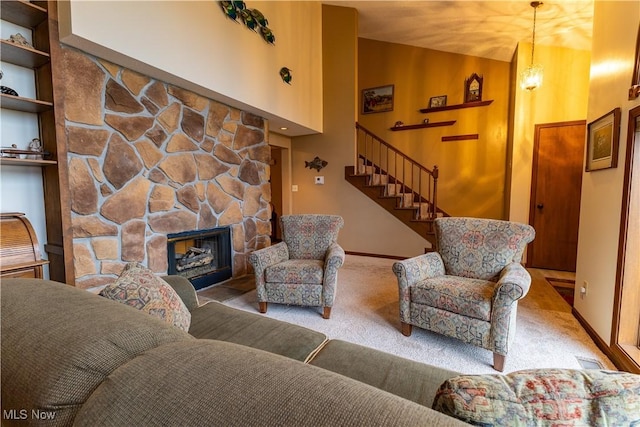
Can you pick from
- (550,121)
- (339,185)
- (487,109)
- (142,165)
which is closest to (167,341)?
(142,165)

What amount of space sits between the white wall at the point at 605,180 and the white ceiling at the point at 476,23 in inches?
50.6

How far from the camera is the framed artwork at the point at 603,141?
2.00 metres

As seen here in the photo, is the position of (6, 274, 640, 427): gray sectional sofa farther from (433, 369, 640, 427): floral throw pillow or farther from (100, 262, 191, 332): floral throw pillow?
(100, 262, 191, 332): floral throw pillow

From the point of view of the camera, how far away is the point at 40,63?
204cm

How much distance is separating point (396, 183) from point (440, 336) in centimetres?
331

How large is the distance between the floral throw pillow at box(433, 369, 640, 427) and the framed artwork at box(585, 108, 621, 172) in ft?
7.25

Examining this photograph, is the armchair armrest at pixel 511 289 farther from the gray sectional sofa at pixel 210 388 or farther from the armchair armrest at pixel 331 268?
the gray sectional sofa at pixel 210 388

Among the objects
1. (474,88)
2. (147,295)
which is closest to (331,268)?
(147,295)

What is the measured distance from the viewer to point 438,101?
520 cm

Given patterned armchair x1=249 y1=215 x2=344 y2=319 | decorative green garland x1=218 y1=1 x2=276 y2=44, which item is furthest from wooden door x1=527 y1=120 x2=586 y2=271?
decorative green garland x1=218 y1=1 x2=276 y2=44

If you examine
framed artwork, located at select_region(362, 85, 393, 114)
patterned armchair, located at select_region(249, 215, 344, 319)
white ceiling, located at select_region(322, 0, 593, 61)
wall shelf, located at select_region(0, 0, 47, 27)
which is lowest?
patterned armchair, located at select_region(249, 215, 344, 319)

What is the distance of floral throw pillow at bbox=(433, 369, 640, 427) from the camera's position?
0.51m

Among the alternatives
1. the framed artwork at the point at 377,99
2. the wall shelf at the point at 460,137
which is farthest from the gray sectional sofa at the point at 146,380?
the framed artwork at the point at 377,99

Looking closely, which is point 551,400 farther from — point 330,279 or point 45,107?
point 45,107
